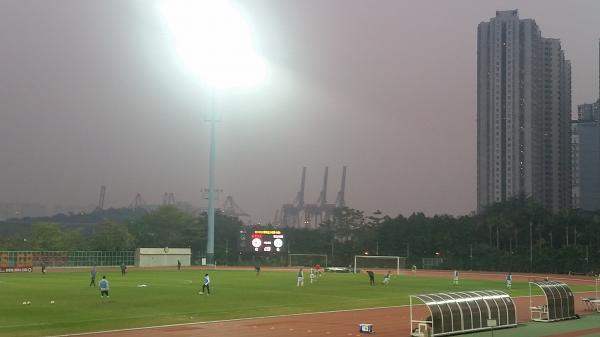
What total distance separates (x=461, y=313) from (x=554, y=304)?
9057 mm

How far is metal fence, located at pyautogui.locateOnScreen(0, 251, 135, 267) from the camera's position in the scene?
105125mm

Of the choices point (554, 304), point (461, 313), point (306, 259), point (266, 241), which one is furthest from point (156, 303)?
point (306, 259)

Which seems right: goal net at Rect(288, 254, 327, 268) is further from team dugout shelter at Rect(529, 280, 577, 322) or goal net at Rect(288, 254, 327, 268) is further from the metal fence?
team dugout shelter at Rect(529, 280, 577, 322)

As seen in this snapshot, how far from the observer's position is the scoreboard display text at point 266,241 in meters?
106

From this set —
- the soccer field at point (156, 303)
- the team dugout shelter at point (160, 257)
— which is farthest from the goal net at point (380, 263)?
the soccer field at point (156, 303)

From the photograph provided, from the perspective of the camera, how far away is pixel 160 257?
12125cm

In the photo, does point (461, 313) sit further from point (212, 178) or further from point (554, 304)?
point (212, 178)

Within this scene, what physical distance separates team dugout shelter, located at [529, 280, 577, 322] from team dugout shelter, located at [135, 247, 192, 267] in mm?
87331

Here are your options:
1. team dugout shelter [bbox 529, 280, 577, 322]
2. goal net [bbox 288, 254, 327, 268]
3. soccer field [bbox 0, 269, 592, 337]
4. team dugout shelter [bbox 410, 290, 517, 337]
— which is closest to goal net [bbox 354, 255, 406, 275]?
goal net [bbox 288, 254, 327, 268]

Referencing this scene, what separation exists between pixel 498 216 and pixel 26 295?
403ft

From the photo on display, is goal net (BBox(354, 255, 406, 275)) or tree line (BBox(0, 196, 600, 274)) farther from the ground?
tree line (BBox(0, 196, 600, 274))

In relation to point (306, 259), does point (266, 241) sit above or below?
above

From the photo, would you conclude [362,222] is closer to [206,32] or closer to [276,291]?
[206,32]

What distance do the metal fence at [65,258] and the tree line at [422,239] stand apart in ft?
16.4
